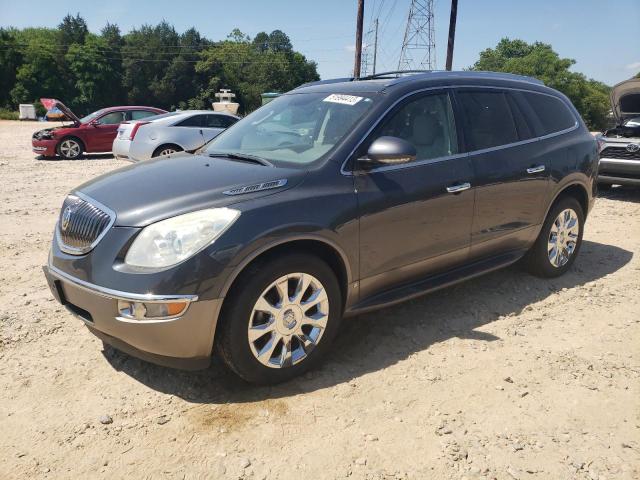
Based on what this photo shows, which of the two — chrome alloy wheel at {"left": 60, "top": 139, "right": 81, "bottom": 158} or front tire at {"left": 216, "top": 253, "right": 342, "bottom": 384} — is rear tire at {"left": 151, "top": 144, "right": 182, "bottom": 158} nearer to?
chrome alloy wheel at {"left": 60, "top": 139, "right": 81, "bottom": 158}

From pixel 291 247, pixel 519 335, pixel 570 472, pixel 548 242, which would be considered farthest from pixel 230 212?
pixel 548 242

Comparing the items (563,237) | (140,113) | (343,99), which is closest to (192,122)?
(140,113)

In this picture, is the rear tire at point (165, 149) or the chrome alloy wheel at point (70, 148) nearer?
the rear tire at point (165, 149)

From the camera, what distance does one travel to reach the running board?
3365 millimetres

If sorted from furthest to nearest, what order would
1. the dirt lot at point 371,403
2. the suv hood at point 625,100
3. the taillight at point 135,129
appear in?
the taillight at point 135,129 < the suv hood at point 625,100 < the dirt lot at point 371,403

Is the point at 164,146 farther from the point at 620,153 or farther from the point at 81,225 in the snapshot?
the point at 620,153

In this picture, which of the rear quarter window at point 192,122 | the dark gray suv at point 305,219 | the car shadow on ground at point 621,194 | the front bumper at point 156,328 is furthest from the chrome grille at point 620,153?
the front bumper at point 156,328

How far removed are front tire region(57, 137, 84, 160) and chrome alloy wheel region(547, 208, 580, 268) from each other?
13770mm

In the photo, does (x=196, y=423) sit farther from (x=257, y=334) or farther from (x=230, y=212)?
(x=230, y=212)

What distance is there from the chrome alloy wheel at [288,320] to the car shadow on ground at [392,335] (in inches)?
8.6

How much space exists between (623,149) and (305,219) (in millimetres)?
8532

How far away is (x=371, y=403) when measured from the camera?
9.55ft

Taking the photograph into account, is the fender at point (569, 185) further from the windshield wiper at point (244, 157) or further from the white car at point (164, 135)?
the white car at point (164, 135)

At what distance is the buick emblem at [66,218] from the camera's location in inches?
A: 122
